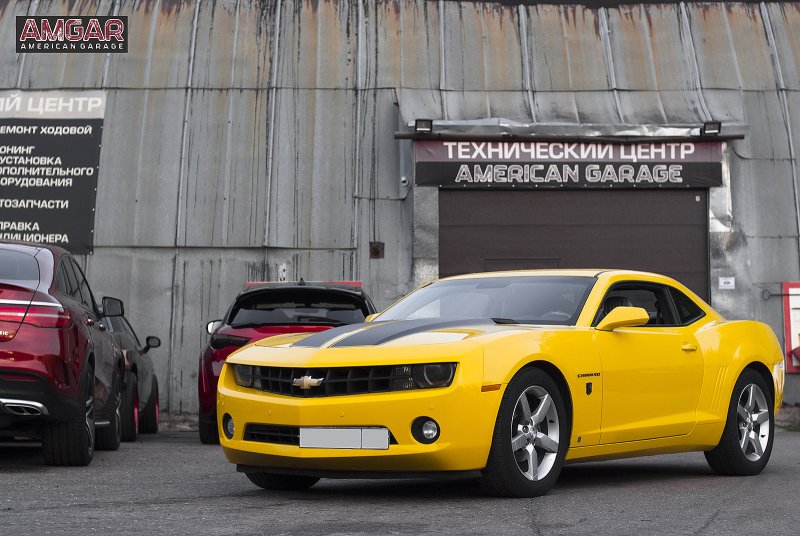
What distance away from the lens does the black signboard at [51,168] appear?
19.6 metres

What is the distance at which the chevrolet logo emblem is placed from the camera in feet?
22.6

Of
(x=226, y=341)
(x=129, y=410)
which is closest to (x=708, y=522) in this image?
(x=226, y=341)

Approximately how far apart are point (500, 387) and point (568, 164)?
1308cm

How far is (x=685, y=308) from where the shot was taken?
888cm

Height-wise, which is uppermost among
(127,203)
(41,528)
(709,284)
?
(127,203)

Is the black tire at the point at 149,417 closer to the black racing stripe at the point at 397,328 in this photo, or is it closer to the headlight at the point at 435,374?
the black racing stripe at the point at 397,328

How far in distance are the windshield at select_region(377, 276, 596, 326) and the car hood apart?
35cm

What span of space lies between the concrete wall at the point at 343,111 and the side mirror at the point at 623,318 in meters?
11.4

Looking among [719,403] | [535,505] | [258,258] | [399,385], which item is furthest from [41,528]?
[258,258]

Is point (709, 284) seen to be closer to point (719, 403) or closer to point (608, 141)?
point (608, 141)

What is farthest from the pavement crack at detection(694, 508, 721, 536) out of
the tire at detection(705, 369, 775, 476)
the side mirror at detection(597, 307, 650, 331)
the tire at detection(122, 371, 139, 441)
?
the tire at detection(122, 371, 139, 441)

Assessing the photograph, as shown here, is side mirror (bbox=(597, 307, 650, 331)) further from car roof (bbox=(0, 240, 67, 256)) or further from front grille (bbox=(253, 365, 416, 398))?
car roof (bbox=(0, 240, 67, 256))

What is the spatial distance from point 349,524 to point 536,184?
1394 cm

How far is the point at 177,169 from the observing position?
19.8 meters
